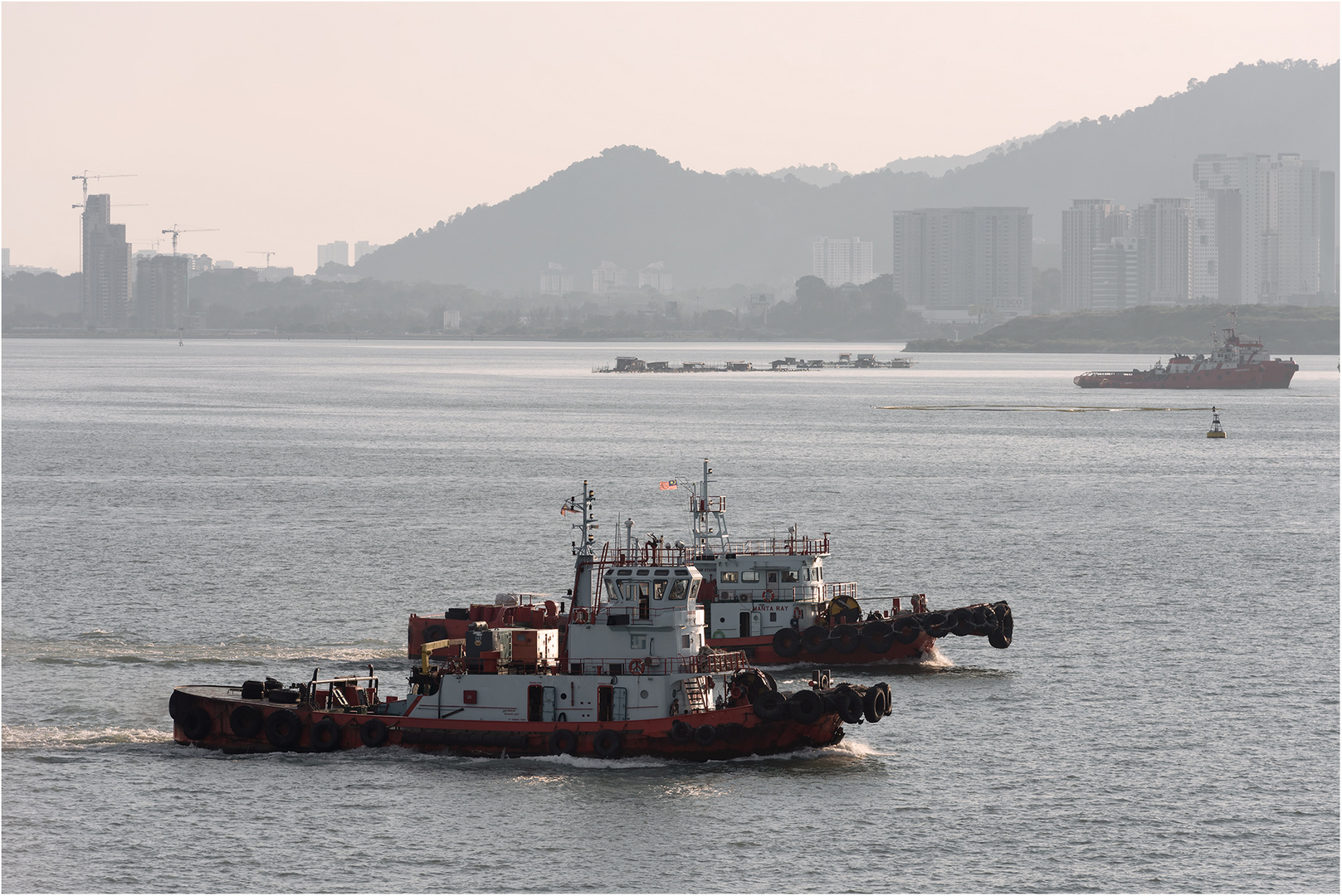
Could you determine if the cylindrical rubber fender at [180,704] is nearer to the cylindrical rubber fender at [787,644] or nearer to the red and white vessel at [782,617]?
the red and white vessel at [782,617]

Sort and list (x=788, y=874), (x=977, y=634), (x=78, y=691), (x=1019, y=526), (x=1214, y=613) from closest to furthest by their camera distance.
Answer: (x=788, y=874), (x=78, y=691), (x=977, y=634), (x=1214, y=613), (x=1019, y=526)

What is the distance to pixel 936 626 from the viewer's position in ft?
218

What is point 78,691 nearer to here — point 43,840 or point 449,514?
point 43,840

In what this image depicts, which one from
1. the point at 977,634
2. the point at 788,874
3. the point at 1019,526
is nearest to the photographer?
the point at 788,874

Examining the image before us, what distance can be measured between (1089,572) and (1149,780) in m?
44.0

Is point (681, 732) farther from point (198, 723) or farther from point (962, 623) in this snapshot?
point (962, 623)

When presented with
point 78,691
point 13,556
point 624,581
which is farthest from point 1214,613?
point 13,556

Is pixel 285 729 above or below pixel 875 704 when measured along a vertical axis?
below

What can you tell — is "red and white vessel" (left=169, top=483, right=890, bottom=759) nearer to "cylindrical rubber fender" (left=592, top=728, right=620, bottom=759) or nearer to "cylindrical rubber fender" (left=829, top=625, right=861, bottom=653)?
"cylindrical rubber fender" (left=592, top=728, right=620, bottom=759)

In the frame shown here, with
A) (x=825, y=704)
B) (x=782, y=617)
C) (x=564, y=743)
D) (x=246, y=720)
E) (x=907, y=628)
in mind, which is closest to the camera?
(x=564, y=743)

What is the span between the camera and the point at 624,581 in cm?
5159

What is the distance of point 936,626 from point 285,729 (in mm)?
27845

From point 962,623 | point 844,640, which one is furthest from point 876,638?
point 962,623

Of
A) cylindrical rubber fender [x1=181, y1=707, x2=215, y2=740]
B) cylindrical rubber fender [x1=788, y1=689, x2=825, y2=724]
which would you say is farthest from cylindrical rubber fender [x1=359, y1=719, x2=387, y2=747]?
cylindrical rubber fender [x1=788, y1=689, x2=825, y2=724]
